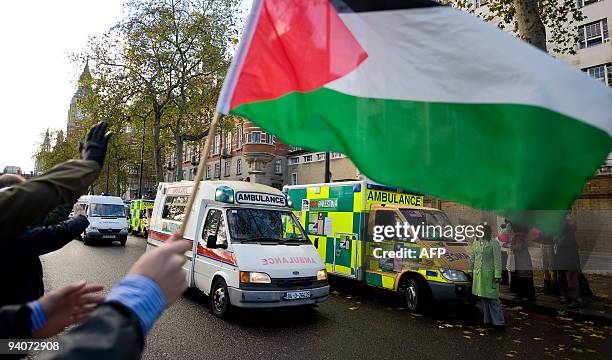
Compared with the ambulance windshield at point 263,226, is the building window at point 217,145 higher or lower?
higher

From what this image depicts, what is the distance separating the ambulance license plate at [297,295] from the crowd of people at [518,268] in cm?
341

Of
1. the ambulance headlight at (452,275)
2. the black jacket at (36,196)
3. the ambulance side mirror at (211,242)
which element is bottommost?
the ambulance headlight at (452,275)

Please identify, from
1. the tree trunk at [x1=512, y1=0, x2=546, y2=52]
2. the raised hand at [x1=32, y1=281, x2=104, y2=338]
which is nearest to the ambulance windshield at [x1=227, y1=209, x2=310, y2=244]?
the raised hand at [x1=32, y1=281, x2=104, y2=338]

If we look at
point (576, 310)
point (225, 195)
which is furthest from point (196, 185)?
point (576, 310)

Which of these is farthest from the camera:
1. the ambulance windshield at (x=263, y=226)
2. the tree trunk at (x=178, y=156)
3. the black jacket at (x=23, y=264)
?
the tree trunk at (x=178, y=156)

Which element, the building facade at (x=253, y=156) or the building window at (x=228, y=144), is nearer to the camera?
the building facade at (x=253, y=156)

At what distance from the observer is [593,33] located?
74.1 feet

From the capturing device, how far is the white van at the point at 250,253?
686 cm

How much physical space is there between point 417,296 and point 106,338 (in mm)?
8290

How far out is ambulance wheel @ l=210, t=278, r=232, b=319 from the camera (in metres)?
7.15

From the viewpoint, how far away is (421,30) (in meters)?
2.25

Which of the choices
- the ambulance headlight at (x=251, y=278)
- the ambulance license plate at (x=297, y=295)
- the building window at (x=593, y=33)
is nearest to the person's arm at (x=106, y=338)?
the ambulance headlight at (x=251, y=278)

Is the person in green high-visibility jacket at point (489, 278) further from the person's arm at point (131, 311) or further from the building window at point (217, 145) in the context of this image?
the building window at point (217, 145)

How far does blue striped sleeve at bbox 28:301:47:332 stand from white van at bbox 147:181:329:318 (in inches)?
206
